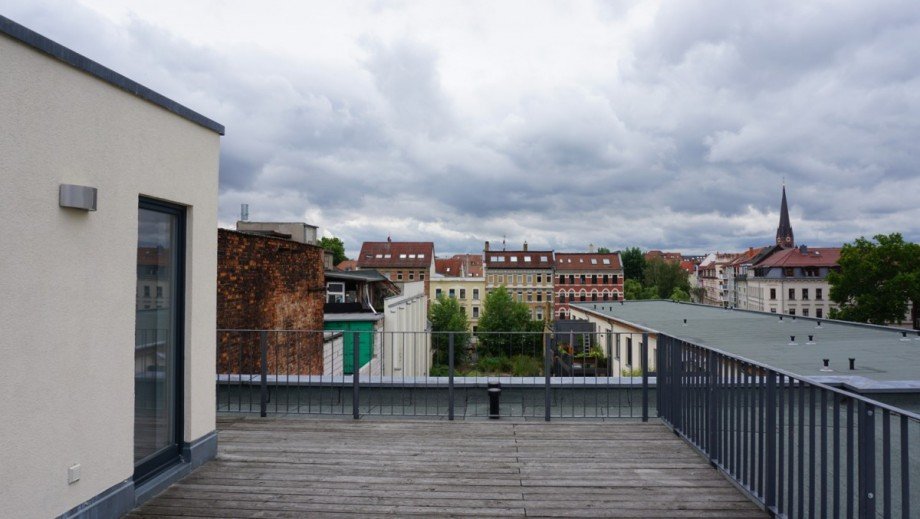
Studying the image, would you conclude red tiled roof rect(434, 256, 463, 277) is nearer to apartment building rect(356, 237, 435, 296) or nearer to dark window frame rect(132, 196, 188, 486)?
apartment building rect(356, 237, 435, 296)

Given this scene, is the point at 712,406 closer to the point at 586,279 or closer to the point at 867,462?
the point at 867,462

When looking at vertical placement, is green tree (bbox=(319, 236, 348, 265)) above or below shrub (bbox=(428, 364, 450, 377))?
above

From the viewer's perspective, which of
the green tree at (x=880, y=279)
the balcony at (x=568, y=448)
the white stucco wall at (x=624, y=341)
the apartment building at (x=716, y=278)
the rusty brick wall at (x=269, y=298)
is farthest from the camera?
the apartment building at (x=716, y=278)

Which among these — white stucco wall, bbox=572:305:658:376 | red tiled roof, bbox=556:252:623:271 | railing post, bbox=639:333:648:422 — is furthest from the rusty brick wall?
red tiled roof, bbox=556:252:623:271

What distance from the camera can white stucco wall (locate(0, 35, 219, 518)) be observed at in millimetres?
3121

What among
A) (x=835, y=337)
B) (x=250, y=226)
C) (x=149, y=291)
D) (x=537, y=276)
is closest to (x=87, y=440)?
(x=149, y=291)

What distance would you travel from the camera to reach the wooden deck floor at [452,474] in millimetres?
4145

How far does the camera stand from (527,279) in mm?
71812

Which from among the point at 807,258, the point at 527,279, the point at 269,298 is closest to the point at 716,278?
the point at 807,258

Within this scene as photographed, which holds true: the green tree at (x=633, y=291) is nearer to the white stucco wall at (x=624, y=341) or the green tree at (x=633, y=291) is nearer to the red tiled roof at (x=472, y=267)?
the red tiled roof at (x=472, y=267)

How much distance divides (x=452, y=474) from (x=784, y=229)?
380 ft

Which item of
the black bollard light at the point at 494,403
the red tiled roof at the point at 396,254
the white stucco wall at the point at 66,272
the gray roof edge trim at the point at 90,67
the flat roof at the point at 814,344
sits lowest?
the flat roof at the point at 814,344

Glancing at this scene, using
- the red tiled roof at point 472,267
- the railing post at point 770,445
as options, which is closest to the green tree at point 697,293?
the red tiled roof at point 472,267

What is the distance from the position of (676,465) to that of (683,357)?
3.55 feet
